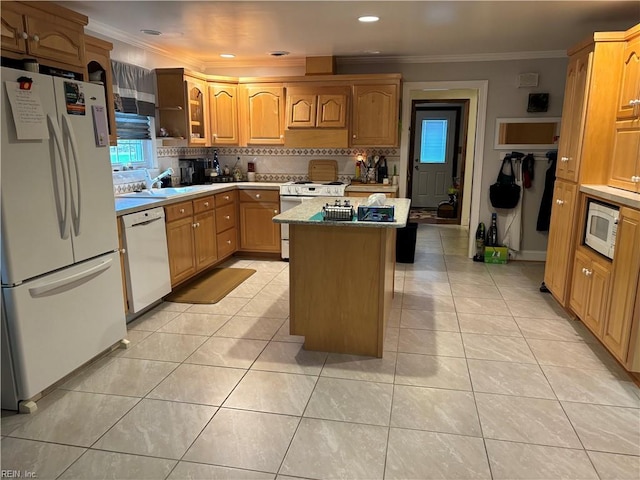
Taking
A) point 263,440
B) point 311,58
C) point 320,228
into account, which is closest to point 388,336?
point 320,228

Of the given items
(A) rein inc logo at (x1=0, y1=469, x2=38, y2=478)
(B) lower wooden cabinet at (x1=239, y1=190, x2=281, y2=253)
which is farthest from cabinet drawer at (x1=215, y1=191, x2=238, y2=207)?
(A) rein inc logo at (x1=0, y1=469, x2=38, y2=478)

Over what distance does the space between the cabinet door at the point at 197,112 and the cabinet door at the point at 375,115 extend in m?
1.70

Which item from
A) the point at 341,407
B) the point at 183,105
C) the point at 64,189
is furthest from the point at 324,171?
the point at 341,407

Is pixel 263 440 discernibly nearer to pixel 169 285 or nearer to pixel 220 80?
pixel 169 285

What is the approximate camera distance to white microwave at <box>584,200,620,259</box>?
2.82 meters

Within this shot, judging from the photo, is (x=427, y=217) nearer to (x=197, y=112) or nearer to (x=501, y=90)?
(x=501, y=90)

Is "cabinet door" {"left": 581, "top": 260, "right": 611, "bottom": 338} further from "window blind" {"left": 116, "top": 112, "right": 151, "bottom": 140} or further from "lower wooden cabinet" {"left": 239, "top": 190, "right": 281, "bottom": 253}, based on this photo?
"window blind" {"left": 116, "top": 112, "right": 151, "bottom": 140}

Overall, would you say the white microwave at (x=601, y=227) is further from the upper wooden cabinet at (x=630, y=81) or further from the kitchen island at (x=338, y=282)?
the kitchen island at (x=338, y=282)

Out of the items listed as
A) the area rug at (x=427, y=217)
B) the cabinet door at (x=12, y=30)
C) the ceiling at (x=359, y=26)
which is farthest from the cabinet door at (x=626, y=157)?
the area rug at (x=427, y=217)

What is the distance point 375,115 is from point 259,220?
1795mm

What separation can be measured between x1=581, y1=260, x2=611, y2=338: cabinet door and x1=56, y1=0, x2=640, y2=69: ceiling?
185 centimetres

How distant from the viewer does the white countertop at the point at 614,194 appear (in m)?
2.56

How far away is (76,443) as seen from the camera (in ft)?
6.75

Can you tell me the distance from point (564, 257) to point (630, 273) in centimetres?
104
